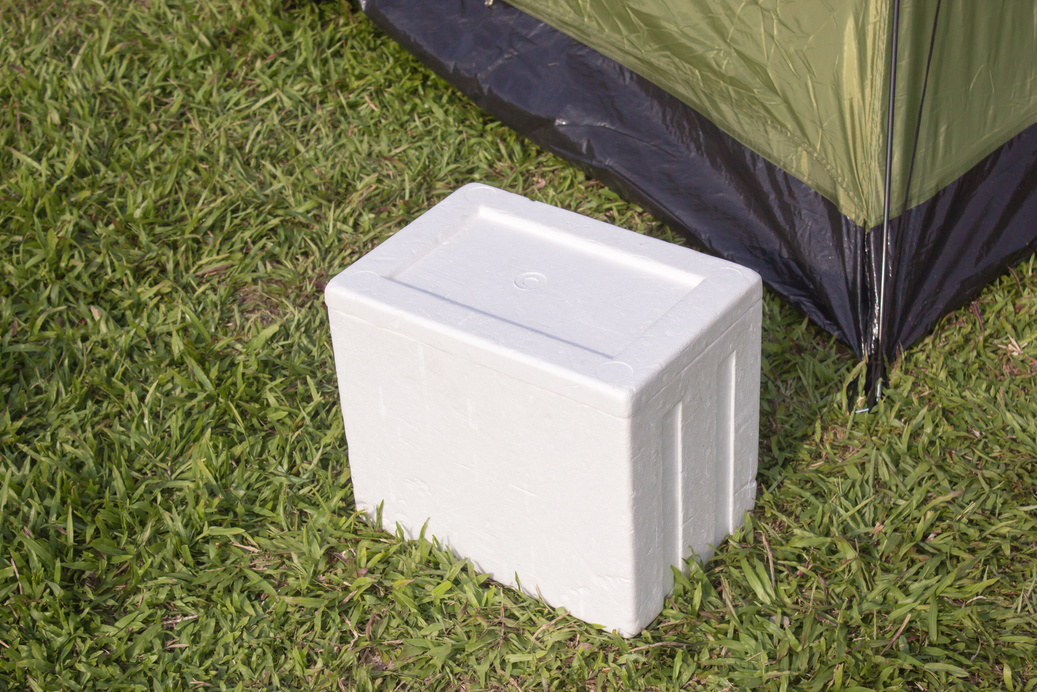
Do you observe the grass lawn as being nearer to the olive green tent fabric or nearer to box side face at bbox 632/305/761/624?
box side face at bbox 632/305/761/624

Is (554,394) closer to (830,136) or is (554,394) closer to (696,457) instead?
(696,457)

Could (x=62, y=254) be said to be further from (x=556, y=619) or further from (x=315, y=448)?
(x=556, y=619)

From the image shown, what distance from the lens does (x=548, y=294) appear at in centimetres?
196

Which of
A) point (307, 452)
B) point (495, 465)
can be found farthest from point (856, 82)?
point (307, 452)

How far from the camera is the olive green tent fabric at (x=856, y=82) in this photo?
7.49 ft

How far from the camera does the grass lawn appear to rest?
2.00 meters

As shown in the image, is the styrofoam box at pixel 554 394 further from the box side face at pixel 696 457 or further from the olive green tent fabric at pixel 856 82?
the olive green tent fabric at pixel 856 82

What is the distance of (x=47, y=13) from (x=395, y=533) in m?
2.60

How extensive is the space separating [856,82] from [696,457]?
92cm

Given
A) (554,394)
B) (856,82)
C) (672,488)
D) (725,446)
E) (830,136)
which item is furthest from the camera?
(830,136)

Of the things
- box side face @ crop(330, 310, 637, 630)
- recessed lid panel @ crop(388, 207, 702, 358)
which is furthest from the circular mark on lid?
box side face @ crop(330, 310, 637, 630)

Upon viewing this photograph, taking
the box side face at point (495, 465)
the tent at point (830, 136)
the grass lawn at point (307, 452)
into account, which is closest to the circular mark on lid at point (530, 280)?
the box side face at point (495, 465)

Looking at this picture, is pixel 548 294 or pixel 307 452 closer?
pixel 548 294

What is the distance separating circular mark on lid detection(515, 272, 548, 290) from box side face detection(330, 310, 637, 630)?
8.4 inches
